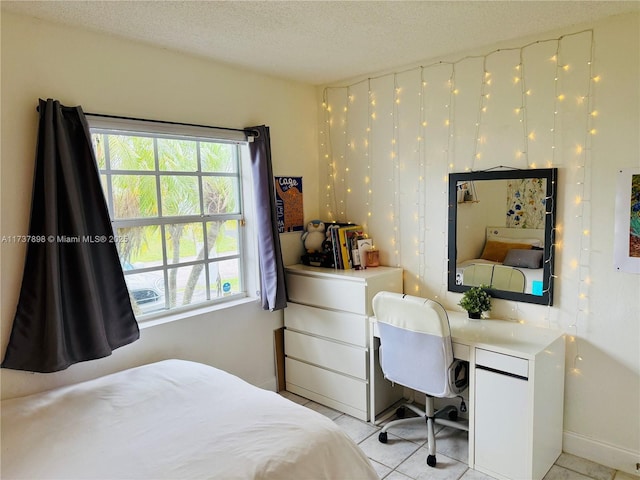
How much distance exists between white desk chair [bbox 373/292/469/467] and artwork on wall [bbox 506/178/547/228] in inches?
30.6

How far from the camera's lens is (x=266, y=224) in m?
3.15

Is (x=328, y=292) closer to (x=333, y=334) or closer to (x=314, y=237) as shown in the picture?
(x=333, y=334)

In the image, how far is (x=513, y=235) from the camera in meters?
2.71

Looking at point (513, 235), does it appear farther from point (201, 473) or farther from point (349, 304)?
point (201, 473)

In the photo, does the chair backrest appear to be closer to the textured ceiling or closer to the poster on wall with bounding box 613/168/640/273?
the poster on wall with bounding box 613/168/640/273

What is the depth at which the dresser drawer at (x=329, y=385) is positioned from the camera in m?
3.04

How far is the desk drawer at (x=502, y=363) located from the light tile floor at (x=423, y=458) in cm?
62

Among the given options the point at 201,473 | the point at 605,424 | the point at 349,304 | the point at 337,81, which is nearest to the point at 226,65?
the point at 337,81

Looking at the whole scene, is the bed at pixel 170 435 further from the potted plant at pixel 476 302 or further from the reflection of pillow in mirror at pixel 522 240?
the reflection of pillow in mirror at pixel 522 240

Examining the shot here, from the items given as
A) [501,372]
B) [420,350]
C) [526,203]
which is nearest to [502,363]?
[501,372]

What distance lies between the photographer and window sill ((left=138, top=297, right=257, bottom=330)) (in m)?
2.72

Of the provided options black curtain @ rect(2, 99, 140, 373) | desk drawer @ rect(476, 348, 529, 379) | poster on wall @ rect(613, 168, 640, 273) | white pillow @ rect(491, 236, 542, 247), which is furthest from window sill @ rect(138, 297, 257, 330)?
poster on wall @ rect(613, 168, 640, 273)

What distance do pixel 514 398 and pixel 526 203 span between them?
112cm

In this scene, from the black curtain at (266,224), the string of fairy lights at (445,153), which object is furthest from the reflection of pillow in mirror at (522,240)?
the black curtain at (266,224)
